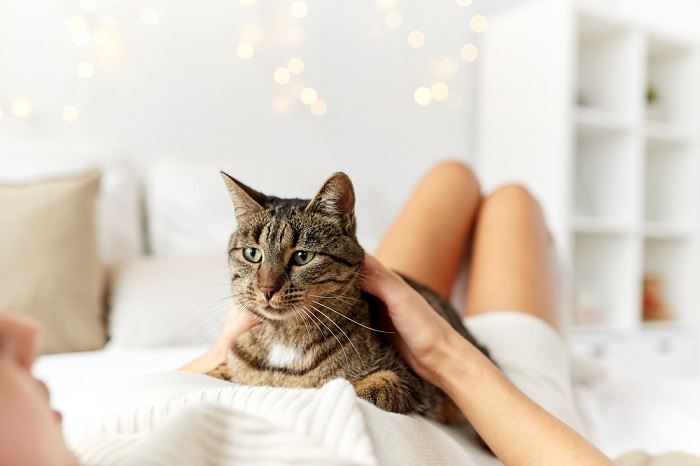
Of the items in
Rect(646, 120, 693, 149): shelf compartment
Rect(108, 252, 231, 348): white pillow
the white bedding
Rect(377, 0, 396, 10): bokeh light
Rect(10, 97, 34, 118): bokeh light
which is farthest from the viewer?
Rect(646, 120, 693, 149): shelf compartment

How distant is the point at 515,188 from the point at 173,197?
43.4 inches

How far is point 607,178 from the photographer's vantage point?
10.6 ft

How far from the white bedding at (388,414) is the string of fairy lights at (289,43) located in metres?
1.15

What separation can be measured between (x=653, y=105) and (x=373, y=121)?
1.67 m

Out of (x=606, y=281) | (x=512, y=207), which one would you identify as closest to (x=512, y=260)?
(x=512, y=207)

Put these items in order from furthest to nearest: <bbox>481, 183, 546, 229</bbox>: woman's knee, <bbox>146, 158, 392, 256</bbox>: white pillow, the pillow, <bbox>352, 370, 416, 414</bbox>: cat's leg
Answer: <bbox>146, 158, 392, 256</bbox>: white pillow, the pillow, <bbox>481, 183, 546, 229</bbox>: woman's knee, <bbox>352, 370, 416, 414</bbox>: cat's leg

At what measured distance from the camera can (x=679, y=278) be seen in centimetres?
347

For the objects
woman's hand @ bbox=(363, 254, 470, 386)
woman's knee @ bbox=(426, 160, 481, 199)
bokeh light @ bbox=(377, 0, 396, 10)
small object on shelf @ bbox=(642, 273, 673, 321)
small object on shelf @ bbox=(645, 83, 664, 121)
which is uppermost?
bokeh light @ bbox=(377, 0, 396, 10)

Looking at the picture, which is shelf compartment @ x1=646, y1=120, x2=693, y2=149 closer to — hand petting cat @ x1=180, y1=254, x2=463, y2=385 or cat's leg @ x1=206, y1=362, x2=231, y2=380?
hand petting cat @ x1=180, y1=254, x2=463, y2=385

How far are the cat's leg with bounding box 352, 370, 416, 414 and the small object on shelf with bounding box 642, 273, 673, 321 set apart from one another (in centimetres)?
302

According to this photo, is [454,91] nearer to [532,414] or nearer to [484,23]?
[484,23]

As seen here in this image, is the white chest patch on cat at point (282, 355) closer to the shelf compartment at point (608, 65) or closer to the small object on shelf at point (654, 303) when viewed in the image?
the shelf compartment at point (608, 65)

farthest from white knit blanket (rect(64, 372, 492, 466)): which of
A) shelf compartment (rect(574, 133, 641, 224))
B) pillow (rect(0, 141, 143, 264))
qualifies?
shelf compartment (rect(574, 133, 641, 224))

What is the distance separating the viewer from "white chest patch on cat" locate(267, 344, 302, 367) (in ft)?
2.83
